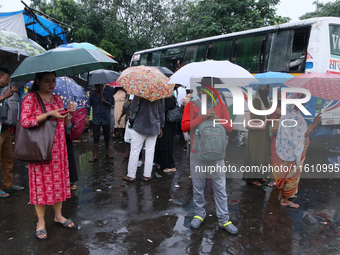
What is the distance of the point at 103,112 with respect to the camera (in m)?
6.04

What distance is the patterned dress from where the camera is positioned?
2.94 metres

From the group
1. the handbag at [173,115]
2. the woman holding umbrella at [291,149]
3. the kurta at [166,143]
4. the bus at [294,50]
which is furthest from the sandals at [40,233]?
the bus at [294,50]

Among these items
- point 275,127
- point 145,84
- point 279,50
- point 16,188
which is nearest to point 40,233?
point 16,188

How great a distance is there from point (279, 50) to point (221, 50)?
2256 mm

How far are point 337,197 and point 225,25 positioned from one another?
13.2m

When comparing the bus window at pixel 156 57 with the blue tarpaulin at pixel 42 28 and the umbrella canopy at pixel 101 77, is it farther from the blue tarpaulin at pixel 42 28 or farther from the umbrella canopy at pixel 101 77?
the umbrella canopy at pixel 101 77

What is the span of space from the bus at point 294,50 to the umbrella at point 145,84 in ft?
9.57

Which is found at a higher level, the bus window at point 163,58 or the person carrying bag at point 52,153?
the bus window at point 163,58

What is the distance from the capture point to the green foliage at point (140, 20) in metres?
15.7

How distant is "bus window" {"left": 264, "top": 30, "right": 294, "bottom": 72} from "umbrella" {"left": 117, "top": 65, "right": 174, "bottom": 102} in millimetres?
4303

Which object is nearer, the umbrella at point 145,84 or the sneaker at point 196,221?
the sneaker at point 196,221

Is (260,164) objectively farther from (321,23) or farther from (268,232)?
(321,23)

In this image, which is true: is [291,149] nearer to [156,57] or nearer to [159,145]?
[159,145]

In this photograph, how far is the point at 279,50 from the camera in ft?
24.7
